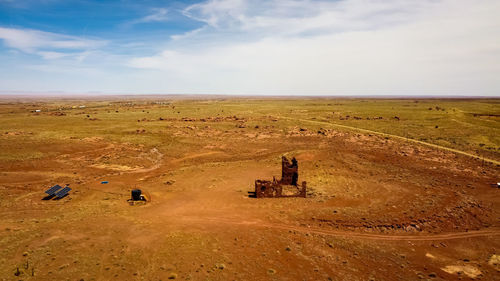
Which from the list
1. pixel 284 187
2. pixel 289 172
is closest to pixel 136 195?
pixel 284 187

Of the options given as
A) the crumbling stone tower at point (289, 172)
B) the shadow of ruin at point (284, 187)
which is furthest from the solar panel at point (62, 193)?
the crumbling stone tower at point (289, 172)

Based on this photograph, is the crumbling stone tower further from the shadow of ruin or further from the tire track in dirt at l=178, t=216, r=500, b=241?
the tire track in dirt at l=178, t=216, r=500, b=241

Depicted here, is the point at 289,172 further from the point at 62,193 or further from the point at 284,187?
the point at 62,193

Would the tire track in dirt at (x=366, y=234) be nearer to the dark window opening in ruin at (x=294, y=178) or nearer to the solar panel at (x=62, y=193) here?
the dark window opening in ruin at (x=294, y=178)

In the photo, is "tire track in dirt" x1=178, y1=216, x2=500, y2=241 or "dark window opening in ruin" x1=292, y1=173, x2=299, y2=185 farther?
"dark window opening in ruin" x1=292, y1=173, x2=299, y2=185

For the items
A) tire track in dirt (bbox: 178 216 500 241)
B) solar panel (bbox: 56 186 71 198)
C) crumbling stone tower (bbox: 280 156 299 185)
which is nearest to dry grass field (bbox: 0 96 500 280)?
tire track in dirt (bbox: 178 216 500 241)

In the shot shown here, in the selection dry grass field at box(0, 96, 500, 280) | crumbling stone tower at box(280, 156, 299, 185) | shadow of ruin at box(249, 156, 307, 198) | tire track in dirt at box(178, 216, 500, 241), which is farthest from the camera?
crumbling stone tower at box(280, 156, 299, 185)
